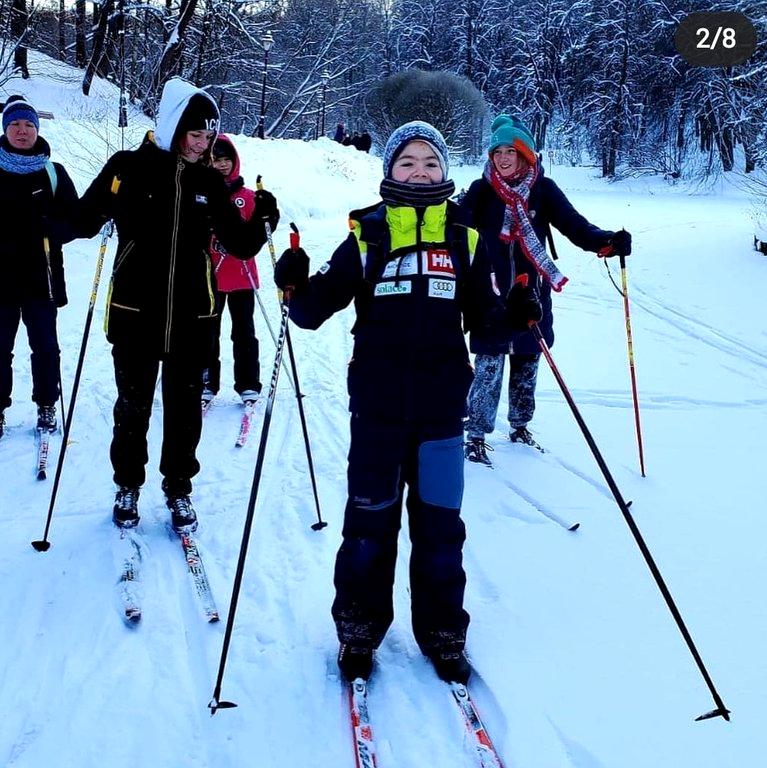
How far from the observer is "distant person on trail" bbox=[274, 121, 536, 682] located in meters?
2.49

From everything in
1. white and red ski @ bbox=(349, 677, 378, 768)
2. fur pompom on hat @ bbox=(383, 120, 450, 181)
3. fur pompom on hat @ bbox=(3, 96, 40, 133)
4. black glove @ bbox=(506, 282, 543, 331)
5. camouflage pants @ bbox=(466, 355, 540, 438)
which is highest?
fur pompom on hat @ bbox=(3, 96, 40, 133)

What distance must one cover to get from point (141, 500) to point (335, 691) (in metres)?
1.98

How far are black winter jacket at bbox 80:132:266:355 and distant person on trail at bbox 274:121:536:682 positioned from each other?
1046 millimetres

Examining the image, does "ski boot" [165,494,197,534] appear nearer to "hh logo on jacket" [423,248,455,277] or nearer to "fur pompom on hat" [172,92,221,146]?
"fur pompom on hat" [172,92,221,146]

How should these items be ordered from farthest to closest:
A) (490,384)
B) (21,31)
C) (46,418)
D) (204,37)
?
1. (204,37)
2. (21,31)
3. (46,418)
4. (490,384)

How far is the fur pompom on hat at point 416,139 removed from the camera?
2.55 m

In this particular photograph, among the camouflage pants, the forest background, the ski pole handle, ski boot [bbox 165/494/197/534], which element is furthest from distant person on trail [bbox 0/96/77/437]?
the forest background

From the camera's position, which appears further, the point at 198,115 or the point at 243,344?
the point at 243,344

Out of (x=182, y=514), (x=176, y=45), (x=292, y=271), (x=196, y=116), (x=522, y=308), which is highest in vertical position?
(x=176, y=45)

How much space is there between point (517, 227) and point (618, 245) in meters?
0.62

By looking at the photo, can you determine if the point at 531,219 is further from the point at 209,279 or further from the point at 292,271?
the point at 292,271

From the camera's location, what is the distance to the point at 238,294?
5.48m

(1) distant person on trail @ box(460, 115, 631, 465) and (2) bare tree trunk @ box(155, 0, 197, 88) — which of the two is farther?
(2) bare tree trunk @ box(155, 0, 197, 88)

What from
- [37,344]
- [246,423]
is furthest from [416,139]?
[37,344]
